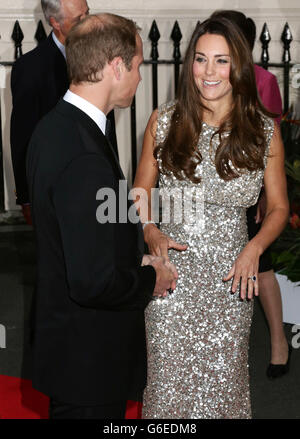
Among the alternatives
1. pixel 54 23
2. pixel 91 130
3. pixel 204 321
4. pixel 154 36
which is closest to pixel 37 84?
pixel 54 23

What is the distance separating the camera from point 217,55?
2.99 metres

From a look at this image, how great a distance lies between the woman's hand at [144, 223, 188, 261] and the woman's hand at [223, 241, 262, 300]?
0.21 metres

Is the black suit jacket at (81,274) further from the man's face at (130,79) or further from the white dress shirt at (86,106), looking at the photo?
the man's face at (130,79)

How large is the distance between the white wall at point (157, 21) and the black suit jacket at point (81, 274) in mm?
4707

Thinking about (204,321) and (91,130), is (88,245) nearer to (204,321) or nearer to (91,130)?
(91,130)

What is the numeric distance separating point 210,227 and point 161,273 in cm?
55

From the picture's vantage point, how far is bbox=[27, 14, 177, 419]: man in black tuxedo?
85.7 inches

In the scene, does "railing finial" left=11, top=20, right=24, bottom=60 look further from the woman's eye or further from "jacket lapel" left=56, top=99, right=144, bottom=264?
"jacket lapel" left=56, top=99, right=144, bottom=264

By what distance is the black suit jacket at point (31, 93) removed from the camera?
4.16m

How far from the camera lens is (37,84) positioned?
4.16 meters

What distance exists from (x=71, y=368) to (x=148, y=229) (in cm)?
76

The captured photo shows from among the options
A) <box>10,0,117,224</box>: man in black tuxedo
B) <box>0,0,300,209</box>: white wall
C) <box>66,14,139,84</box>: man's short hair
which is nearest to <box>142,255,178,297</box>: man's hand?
<box>66,14,139,84</box>: man's short hair

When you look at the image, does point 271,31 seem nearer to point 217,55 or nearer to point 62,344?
→ point 217,55
